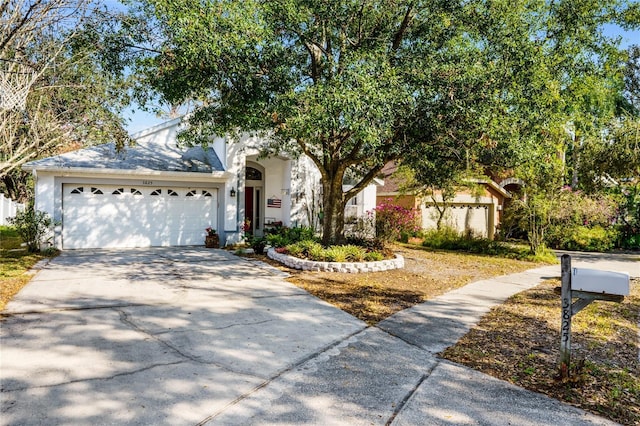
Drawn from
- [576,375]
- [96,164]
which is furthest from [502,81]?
[96,164]

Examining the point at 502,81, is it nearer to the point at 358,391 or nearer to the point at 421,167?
the point at 421,167

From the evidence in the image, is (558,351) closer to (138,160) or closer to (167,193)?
(167,193)

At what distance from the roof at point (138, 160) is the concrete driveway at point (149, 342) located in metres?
5.30

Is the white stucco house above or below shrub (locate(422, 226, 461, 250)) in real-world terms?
above

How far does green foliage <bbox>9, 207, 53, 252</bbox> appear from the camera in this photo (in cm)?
1222

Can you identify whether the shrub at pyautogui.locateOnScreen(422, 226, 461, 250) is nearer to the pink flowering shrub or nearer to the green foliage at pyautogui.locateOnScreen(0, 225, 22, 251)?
the pink flowering shrub

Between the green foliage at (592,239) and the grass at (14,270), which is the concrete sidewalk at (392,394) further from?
the green foliage at (592,239)

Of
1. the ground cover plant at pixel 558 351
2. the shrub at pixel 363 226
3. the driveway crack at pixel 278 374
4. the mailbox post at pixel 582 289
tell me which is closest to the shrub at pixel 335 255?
the ground cover plant at pixel 558 351

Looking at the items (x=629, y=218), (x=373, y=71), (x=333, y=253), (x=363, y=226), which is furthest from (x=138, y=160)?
(x=629, y=218)

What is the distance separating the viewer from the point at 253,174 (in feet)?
55.3

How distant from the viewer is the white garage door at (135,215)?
13375 mm

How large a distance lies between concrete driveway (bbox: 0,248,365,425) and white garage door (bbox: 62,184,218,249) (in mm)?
4852

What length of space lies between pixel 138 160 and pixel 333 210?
25.8ft

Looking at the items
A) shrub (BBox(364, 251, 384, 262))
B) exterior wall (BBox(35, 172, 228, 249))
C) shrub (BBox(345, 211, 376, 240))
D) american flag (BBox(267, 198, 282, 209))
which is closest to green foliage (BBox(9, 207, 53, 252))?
exterior wall (BBox(35, 172, 228, 249))
